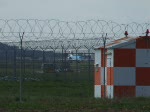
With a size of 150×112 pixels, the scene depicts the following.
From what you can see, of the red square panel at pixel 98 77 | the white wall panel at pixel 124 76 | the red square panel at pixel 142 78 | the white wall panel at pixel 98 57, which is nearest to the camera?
the white wall panel at pixel 124 76

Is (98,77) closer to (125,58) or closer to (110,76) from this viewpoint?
(110,76)

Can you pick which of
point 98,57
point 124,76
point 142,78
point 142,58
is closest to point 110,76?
point 124,76

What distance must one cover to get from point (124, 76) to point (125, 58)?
460 millimetres

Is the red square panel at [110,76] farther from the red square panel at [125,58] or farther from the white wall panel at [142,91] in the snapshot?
the white wall panel at [142,91]

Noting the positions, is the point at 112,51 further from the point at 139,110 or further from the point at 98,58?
the point at 139,110

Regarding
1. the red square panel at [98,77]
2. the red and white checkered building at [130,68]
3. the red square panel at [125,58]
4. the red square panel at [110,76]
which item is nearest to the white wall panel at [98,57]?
the red square panel at [98,77]

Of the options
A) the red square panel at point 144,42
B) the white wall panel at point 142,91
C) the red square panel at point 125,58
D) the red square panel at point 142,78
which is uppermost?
the red square panel at point 144,42

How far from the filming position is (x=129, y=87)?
14.3m

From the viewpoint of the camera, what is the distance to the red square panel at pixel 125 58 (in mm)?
14305

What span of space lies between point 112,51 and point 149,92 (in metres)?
1.40

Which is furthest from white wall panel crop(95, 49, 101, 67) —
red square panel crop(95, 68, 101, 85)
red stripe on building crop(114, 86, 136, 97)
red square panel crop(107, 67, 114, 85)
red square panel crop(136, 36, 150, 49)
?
red square panel crop(136, 36, 150, 49)

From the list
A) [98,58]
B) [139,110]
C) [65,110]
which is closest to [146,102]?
[139,110]

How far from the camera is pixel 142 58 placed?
14.4 meters

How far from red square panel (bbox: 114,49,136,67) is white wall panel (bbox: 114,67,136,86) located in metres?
0.10
